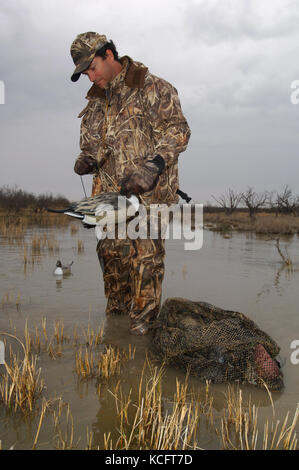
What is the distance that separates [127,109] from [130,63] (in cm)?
41

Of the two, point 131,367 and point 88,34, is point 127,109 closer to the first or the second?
point 88,34

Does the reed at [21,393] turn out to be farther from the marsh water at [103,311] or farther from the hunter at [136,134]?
the hunter at [136,134]

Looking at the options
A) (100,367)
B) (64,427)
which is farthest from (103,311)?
(64,427)

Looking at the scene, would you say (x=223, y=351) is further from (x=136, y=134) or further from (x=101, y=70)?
(x=101, y=70)

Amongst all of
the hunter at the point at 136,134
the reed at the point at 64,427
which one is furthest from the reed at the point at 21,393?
the hunter at the point at 136,134

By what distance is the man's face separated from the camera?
12.0ft

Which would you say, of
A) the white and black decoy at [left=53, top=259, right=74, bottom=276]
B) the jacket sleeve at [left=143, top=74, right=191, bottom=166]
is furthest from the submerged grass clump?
the white and black decoy at [left=53, top=259, right=74, bottom=276]

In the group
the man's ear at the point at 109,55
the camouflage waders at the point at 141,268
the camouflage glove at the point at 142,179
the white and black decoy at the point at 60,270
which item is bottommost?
the white and black decoy at the point at 60,270

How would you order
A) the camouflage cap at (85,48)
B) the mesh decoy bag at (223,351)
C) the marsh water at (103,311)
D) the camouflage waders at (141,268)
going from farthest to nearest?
1. the camouflage waders at (141,268)
2. the camouflage cap at (85,48)
3. the mesh decoy bag at (223,351)
4. the marsh water at (103,311)

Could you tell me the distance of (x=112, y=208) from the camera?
10.7ft

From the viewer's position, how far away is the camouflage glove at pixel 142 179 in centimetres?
323

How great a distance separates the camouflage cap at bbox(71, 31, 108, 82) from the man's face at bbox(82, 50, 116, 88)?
82mm

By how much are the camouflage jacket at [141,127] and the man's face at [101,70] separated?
0.08 m
